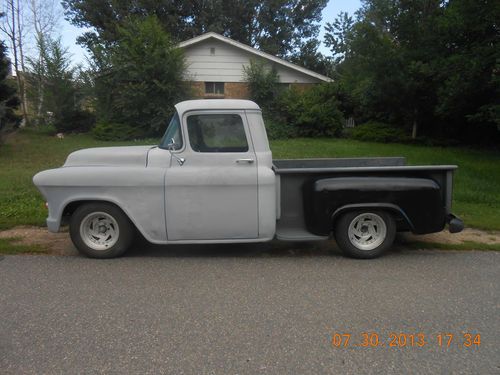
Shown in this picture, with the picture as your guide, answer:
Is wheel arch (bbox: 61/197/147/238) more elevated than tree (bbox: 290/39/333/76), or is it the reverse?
tree (bbox: 290/39/333/76)

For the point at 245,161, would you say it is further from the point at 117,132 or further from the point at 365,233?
the point at 117,132

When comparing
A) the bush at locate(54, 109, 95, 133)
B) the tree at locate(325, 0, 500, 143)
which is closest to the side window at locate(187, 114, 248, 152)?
the tree at locate(325, 0, 500, 143)

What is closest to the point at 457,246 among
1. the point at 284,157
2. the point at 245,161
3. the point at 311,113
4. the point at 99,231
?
the point at 245,161

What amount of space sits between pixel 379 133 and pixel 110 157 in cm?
1729

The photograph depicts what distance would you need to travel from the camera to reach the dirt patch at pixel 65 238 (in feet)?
19.2

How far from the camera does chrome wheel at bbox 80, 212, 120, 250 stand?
527cm

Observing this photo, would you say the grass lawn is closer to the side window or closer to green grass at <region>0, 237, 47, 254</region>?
green grass at <region>0, 237, 47, 254</region>

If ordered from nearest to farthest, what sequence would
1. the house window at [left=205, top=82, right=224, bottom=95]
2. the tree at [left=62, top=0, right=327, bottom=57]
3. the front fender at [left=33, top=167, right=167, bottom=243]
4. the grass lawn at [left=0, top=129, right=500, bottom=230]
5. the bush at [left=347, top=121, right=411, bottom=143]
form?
the front fender at [left=33, top=167, right=167, bottom=243], the grass lawn at [left=0, top=129, right=500, bottom=230], the bush at [left=347, top=121, right=411, bottom=143], the house window at [left=205, top=82, right=224, bottom=95], the tree at [left=62, top=0, right=327, bottom=57]

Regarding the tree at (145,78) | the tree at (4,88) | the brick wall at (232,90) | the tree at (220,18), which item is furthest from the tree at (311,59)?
the tree at (4,88)

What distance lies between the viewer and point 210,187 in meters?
5.12

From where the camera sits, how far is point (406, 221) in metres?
5.27

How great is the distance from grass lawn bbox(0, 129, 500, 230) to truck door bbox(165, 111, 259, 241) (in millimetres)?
3080

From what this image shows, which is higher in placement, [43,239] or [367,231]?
[367,231]

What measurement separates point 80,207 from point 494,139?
2030 centimetres
